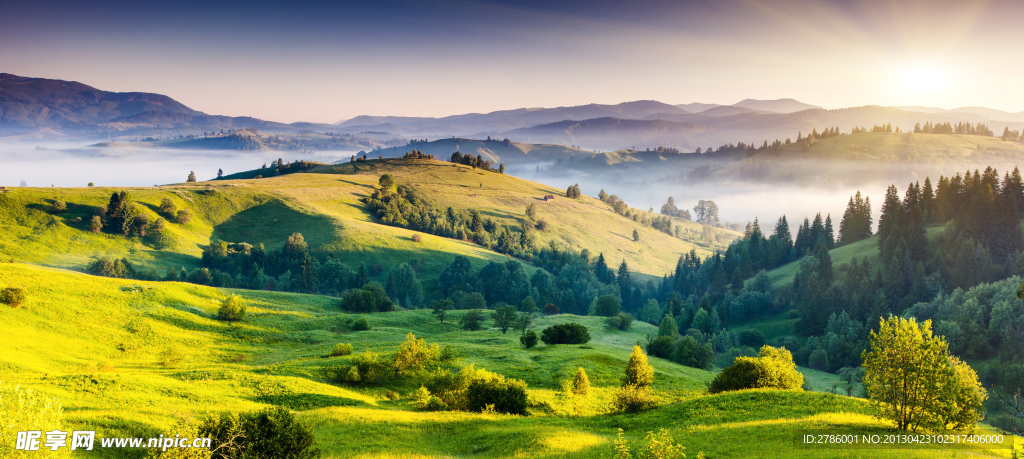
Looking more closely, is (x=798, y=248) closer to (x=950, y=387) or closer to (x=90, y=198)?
(x=950, y=387)

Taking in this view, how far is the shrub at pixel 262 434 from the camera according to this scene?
22.2 meters

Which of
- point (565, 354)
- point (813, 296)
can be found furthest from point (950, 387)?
point (813, 296)

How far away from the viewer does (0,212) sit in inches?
5399

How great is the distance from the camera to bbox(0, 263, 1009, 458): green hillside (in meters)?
31.0

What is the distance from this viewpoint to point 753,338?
132875mm

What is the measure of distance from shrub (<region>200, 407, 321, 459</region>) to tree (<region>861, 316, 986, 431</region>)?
32.8 m

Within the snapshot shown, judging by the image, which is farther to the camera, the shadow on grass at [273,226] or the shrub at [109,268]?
the shadow on grass at [273,226]

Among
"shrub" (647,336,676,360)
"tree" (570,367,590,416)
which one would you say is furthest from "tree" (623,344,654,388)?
"shrub" (647,336,676,360)

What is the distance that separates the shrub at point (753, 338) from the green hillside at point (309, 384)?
6545cm

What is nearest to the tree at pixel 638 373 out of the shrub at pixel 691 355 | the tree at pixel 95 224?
the shrub at pixel 691 355

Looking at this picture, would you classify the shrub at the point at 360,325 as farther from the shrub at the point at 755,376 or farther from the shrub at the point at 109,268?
the shrub at the point at 109,268

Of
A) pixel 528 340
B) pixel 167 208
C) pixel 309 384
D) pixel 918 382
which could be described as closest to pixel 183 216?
pixel 167 208

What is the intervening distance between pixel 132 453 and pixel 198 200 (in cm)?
19394

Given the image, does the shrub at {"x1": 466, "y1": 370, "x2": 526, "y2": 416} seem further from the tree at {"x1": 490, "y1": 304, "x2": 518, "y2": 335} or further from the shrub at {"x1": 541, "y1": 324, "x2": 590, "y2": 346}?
the tree at {"x1": 490, "y1": 304, "x2": 518, "y2": 335}
